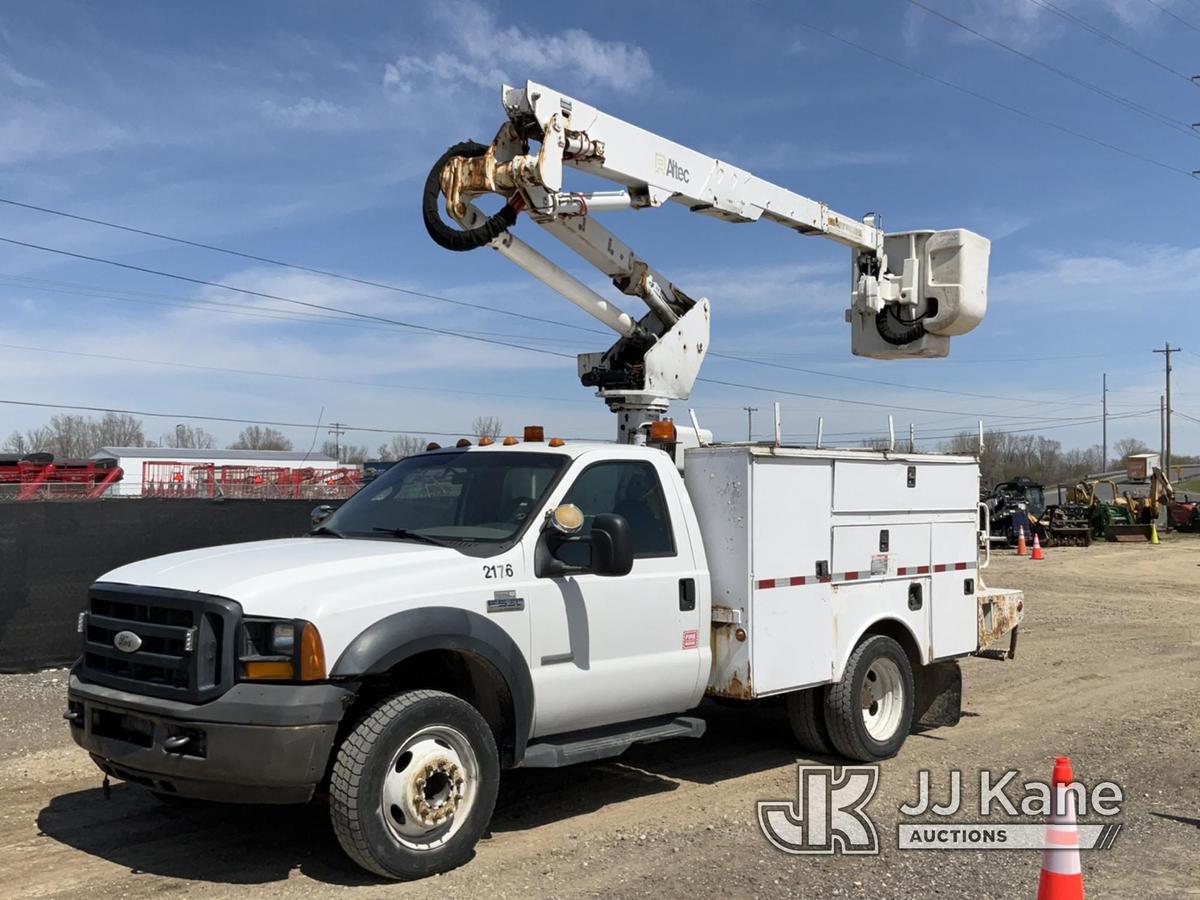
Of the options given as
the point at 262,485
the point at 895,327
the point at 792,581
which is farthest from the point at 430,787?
the point at 262,485

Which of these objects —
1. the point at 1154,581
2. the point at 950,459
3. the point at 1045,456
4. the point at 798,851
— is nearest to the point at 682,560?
the point at 798,851

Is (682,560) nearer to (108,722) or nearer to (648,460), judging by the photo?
(648,460)

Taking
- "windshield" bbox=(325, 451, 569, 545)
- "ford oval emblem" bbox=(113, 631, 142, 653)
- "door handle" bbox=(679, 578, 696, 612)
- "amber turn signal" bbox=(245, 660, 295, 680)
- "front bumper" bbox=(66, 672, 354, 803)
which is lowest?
"front bumper" bbox=(66, 672, 354, 803)

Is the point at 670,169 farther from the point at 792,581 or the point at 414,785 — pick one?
the point at 414,785

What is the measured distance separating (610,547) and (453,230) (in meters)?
3.06

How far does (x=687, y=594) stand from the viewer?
6.37 m

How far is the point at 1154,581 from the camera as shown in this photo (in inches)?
869

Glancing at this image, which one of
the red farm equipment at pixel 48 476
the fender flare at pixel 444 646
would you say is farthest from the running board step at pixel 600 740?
the red farm equipment at pixel 48 476

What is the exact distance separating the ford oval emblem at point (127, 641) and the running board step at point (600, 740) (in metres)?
1.92

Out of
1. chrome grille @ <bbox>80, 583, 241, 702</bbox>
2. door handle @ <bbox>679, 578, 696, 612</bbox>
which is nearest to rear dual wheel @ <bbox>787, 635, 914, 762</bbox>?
door handle @ <bbox>679, 578, 696, 612</bbox>

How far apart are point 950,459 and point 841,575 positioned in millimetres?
1637

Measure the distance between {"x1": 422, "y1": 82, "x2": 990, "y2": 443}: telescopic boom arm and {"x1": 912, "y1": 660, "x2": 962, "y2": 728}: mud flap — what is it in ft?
9.41

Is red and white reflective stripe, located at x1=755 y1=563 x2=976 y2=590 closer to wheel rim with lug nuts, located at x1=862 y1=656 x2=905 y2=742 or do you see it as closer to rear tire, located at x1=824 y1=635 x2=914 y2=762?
rear tire, located at x1=824 y1=635 x2=914 y2=762

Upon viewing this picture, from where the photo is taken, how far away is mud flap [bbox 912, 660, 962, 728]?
8.38 metres
